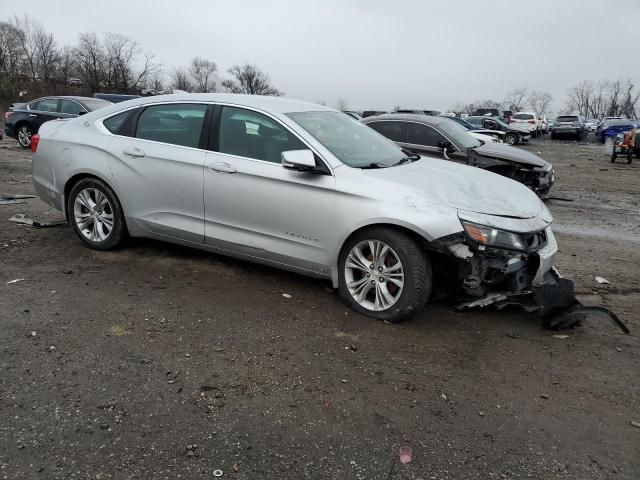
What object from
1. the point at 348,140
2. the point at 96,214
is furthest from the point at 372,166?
the point at 96,214

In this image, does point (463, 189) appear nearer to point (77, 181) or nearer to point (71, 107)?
point (77, 181)

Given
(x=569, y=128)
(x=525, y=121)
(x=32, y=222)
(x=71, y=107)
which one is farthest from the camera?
(x=569, y=128)

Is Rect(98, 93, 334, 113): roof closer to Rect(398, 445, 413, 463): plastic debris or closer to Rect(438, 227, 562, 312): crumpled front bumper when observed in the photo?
Rect(438, 227, 562, 312): crumpled front bumper

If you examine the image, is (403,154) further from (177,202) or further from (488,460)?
(488,460)

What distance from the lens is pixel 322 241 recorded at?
4102mm

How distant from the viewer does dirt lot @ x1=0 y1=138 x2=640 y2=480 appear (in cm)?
249

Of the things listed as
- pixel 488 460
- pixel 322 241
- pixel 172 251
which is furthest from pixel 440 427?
pixel 172 251

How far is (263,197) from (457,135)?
6.23 metres

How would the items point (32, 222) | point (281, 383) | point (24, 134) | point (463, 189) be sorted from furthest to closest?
1. point (24, 134)
2. point (32, 222)
3. point (463, 189)
4. point (281, 383)

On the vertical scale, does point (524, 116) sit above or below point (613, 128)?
above

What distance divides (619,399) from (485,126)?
28457mm

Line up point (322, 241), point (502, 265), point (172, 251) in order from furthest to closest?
point (172, 251) → point (322, 241) → point (502, 265)

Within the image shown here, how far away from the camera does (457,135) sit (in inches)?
375

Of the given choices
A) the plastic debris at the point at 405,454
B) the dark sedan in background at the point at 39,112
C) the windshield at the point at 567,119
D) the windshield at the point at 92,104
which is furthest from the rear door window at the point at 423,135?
the windshield at the point at 567,119
